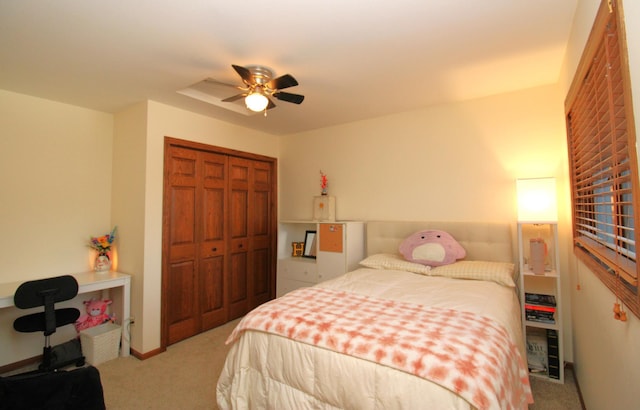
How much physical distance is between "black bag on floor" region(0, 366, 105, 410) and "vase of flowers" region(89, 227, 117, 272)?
1884 mm

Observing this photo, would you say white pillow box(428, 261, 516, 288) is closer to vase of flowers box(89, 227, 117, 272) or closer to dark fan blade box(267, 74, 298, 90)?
dark fan blade box(267, 74, 298, 90)

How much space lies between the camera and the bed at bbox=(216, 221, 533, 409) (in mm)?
1206

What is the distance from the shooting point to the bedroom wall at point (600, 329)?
37.7 inches

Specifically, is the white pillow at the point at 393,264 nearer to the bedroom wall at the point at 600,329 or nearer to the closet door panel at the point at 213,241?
the bedroom wall at the point at 600,329

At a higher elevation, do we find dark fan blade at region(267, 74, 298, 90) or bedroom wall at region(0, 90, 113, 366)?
dark fan blade at region(267, 74, 298, 90)

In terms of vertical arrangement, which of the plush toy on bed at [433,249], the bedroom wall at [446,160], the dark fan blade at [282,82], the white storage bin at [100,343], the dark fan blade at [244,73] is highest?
the dark fan blade at [244,73]

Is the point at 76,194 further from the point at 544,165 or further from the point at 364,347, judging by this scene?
the point at 544,165

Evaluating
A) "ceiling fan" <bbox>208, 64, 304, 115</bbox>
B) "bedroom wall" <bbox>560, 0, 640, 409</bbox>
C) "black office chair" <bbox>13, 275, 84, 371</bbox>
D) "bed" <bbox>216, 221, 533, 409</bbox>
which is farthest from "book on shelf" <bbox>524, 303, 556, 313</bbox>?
"black office chair" <bbox>13, 275, 84, 371</bbox>

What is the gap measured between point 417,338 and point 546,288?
6.65 feet

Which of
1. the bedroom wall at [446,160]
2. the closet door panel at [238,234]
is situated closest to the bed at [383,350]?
the bedroom wall at [446,160]

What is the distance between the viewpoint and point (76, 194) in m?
3.14

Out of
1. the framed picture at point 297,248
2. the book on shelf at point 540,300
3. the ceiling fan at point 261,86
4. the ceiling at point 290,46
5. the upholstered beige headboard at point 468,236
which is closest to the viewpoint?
the ceiling at point 290,46

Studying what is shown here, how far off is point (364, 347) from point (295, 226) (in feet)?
9.69

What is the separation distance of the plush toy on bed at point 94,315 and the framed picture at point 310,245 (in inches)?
87.6
